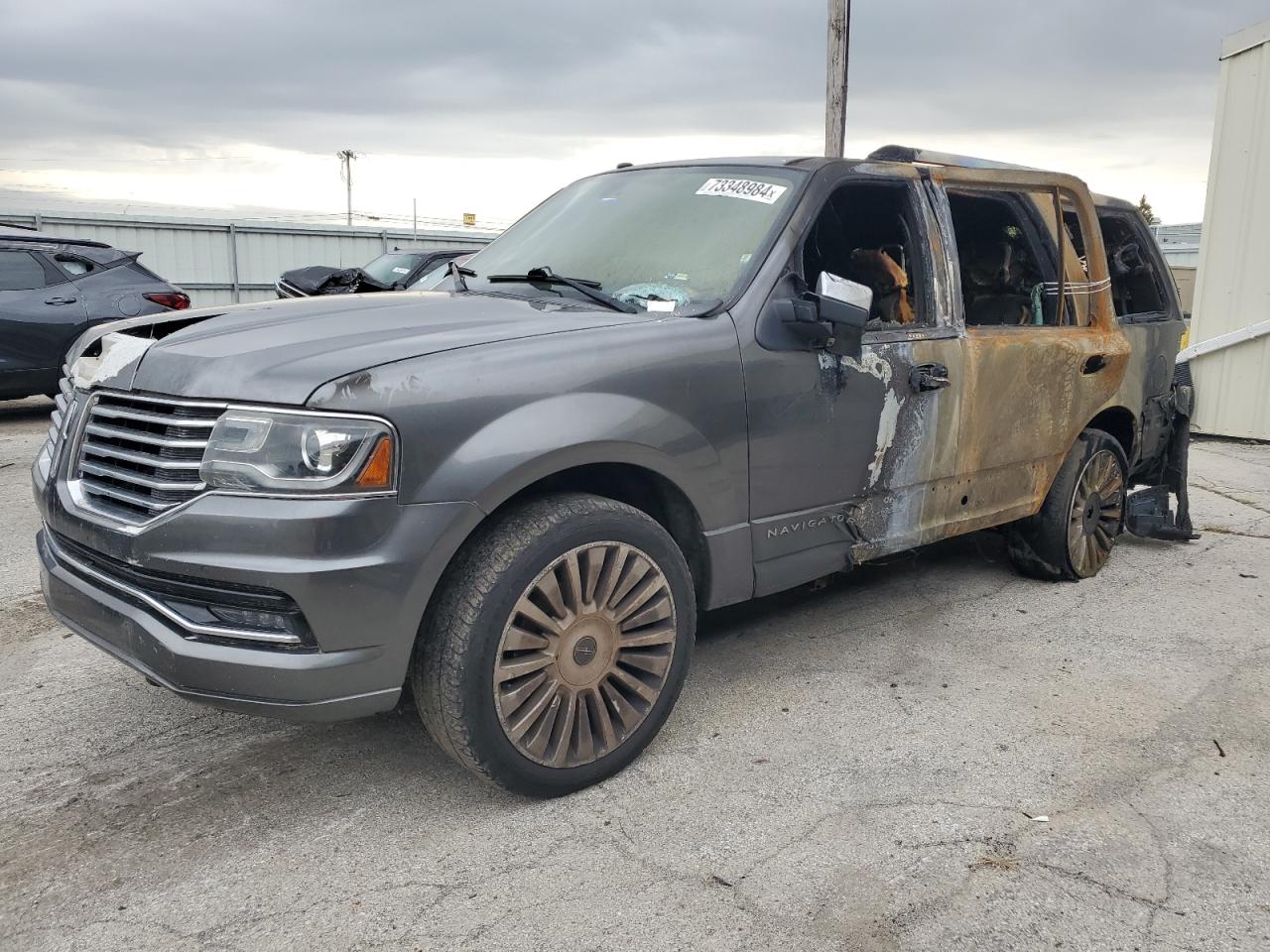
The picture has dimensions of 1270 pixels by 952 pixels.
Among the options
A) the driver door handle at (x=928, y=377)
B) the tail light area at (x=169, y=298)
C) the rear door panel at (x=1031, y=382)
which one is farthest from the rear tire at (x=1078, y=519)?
the tail light area at (x=169, y=298)

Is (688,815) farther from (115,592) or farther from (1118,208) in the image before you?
(1118,208)

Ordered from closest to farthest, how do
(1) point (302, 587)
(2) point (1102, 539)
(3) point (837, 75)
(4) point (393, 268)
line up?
1. (1) point (302, 587)
2. (2) point (1102, 539)
3. (4) point (393, 268)
4. (3) point (837, 75)

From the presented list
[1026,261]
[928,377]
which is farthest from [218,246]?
[928,377]

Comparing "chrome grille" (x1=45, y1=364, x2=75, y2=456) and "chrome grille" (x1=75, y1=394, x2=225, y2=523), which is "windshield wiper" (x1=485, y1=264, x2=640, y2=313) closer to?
"chrome grille" (x1=75, y1=394, x2=225, y2=523)

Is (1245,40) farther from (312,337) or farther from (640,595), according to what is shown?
(312,337)

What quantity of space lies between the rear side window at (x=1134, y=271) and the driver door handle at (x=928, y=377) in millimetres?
2049

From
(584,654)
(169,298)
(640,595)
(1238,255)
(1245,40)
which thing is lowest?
(584,654)

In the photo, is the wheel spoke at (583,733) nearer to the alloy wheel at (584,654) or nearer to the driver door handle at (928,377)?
the alloy wheel at (584,654)

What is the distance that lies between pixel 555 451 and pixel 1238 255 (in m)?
9.50

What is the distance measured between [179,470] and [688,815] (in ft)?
5.30

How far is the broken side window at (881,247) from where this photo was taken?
13.4ft

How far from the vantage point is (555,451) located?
113 inches

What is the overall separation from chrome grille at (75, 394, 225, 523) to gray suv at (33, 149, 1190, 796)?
1cm

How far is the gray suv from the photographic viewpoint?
2609 millimetres
